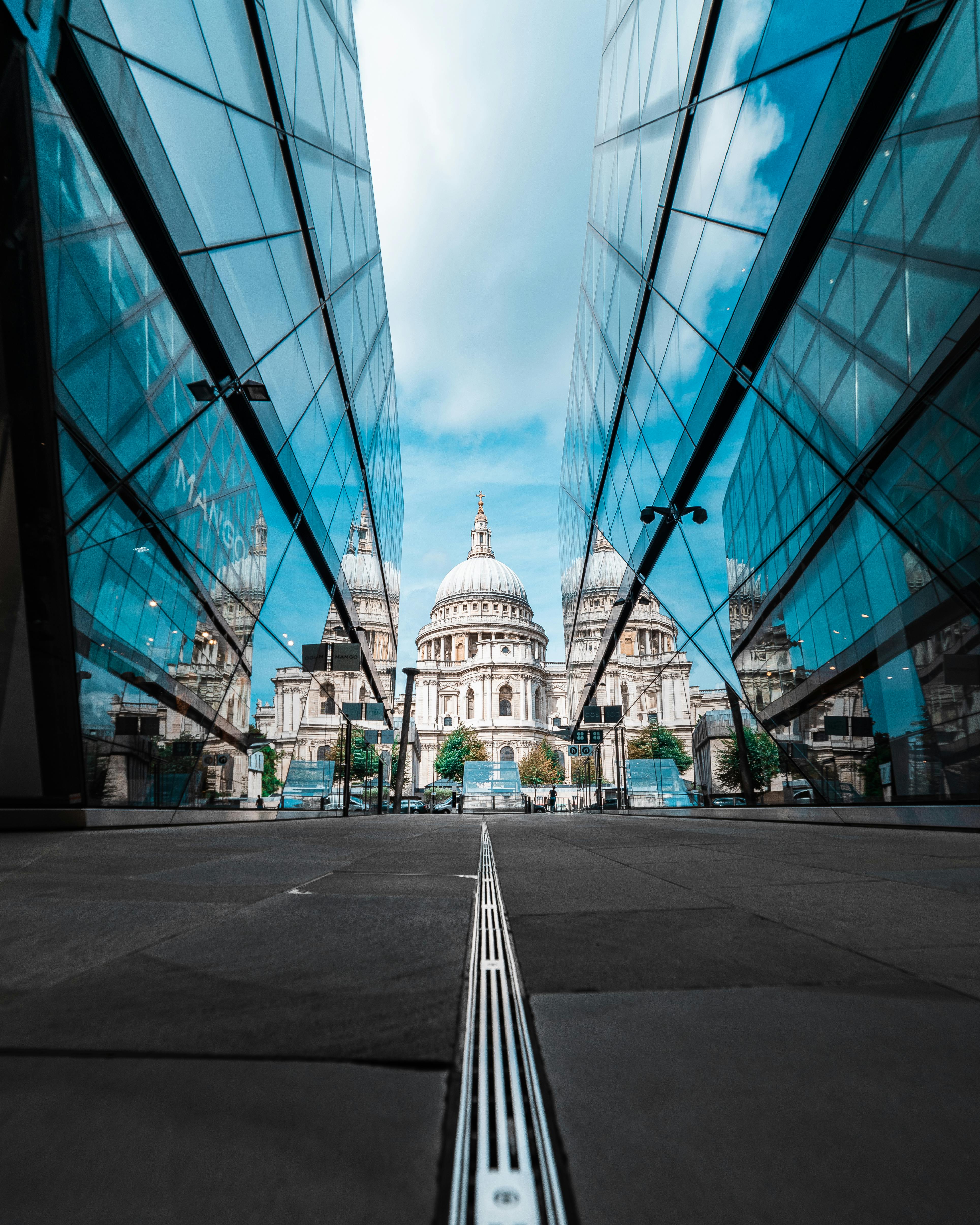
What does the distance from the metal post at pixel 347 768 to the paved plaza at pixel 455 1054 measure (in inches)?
850

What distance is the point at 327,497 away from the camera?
17.6 meters

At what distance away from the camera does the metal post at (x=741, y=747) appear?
14.1 metres

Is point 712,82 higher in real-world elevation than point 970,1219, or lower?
higher

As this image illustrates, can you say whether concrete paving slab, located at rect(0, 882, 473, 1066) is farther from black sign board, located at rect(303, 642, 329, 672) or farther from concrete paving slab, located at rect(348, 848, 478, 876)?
black sign board, located at rect(303, 642, 329, 672)

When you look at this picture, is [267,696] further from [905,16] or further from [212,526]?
[905,16]

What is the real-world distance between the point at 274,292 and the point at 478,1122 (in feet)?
41.6

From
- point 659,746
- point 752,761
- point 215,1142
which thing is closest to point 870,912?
point 215,1142

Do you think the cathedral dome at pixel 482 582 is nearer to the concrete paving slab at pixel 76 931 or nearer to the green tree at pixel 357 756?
the green tree at pixel 357 756

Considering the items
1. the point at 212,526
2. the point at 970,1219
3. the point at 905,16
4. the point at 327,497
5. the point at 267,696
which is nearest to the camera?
the point at 970,1219

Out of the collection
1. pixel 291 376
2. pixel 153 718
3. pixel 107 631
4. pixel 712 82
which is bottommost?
pixel 153 718

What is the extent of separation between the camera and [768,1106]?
1057mm

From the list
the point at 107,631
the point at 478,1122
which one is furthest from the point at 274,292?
the point at 478,1122

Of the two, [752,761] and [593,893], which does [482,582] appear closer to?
[752,761]

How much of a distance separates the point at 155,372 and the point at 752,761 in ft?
38.7
